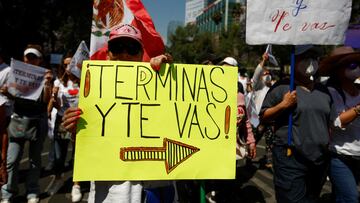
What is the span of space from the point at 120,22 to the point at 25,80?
5.43 ft

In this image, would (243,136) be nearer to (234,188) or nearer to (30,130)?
(234,188)

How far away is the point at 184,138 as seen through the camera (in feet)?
7.71

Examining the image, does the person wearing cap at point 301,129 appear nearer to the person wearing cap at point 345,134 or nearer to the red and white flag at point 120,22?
the person wearing cap at point 345,134

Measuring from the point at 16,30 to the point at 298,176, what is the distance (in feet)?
75.3

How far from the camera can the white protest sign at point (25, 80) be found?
14.2 feet

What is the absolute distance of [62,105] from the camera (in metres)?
5.22

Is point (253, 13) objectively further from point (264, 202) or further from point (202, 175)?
point (264, 202)

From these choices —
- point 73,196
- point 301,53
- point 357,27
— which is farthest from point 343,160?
point 73,196

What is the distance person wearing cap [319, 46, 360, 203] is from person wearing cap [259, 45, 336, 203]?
21 cm

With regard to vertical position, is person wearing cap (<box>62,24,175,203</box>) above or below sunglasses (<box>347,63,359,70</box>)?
below

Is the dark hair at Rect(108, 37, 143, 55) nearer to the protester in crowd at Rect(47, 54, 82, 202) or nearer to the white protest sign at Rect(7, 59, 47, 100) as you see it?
the white protest sign at Rect(7, 59, 47, 100)

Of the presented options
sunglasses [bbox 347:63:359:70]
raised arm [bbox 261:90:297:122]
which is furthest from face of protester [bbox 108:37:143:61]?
sunglasses [bbox 347:63:359:70]

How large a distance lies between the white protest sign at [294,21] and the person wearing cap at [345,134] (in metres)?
0.56

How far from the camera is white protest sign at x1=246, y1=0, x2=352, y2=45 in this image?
3023 millimetres
